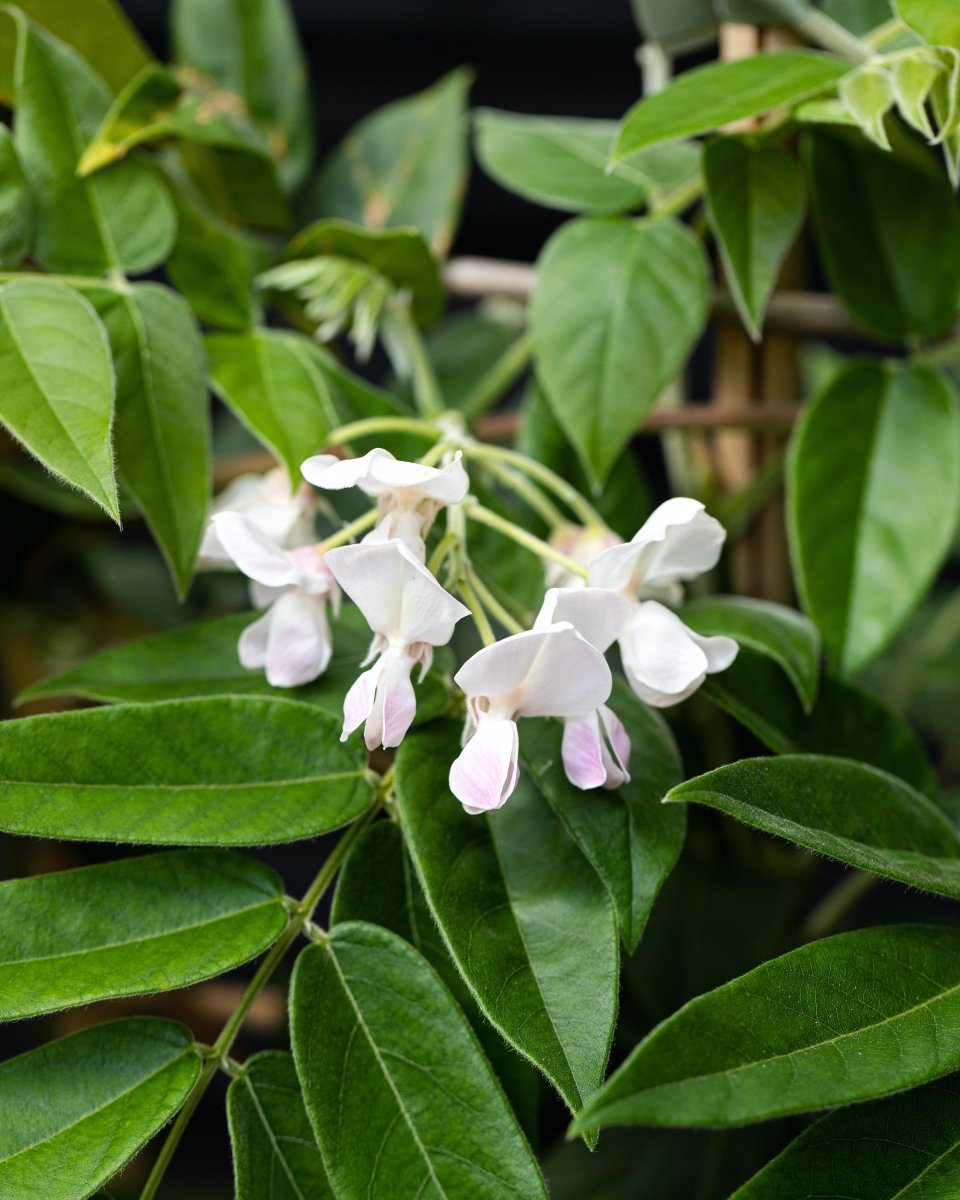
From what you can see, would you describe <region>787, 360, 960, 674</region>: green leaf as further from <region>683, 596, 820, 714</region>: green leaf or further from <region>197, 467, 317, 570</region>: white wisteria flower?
<region>197, 467, 317, 570</region>: white wisteria flower

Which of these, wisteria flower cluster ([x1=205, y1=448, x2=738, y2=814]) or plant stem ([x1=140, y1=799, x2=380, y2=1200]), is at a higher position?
wisteria flower cluster ([x1=205, y1=448, x2=738, y2=814])

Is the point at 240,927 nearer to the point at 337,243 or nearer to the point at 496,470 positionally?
the point at 496,470

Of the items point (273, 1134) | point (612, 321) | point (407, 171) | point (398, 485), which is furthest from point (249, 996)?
point (407, 171)

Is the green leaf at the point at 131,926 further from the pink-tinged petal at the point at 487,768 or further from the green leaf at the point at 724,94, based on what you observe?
the green leaf at the point at 724,94

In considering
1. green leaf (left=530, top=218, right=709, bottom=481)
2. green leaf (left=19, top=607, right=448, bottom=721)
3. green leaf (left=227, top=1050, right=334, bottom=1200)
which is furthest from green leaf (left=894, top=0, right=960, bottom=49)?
green leaf (left=227, top=1050, right=334, bottom=1200)

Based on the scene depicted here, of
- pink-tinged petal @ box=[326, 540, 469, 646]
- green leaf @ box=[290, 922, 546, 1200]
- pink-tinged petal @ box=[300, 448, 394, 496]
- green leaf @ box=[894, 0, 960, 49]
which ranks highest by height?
green leaf @ box=[894, 0, 960, 49]

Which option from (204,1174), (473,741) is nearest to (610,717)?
(473,741)
